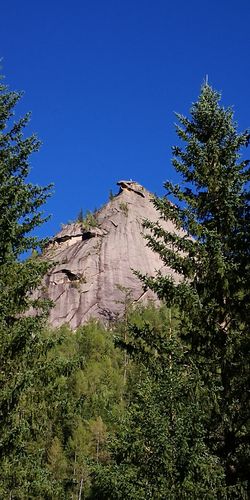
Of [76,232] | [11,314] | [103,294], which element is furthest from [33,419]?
[76,232]

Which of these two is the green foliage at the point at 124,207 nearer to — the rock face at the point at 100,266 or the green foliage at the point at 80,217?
the rock face at the point at 100,266

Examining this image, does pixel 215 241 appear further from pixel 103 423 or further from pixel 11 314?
pixel 103 423

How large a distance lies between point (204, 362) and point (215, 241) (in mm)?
2384

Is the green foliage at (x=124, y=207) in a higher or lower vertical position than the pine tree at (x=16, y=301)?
higher

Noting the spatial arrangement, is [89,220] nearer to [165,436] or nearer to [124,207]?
[124,207]

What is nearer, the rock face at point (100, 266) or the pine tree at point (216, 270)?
the pine tree at point (216, 270)

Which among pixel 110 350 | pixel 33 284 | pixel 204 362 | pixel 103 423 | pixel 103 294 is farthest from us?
pixel 103 294

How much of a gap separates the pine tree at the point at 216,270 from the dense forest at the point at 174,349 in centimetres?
2

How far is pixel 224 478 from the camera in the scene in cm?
858

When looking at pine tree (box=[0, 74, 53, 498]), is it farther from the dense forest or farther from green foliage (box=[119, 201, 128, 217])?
green foliage (box=[119, 201, 128, 217])

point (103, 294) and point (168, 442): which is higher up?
point (103, 294)

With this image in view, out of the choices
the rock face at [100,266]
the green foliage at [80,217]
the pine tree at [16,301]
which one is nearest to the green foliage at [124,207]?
the rock face at [100,266]

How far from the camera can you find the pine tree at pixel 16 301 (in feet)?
30.1

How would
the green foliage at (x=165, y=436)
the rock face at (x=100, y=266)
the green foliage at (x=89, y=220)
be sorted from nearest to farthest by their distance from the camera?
the green foliage at (x=165, y=436) → the rock face at (x=100, y=266) → the green foliage at (x=89, y=220)
